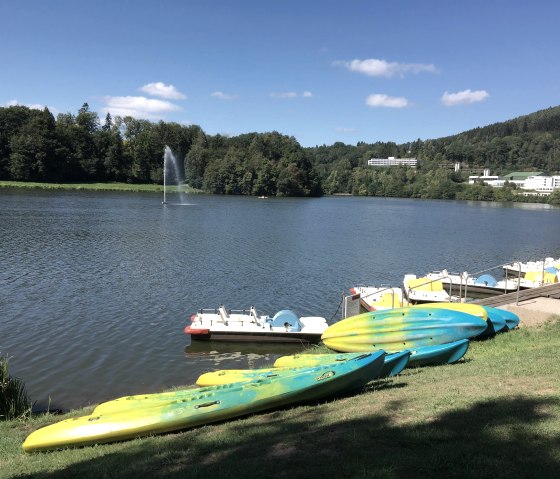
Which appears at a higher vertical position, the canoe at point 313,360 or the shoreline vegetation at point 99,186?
the shoreline vegetation at point 99,186

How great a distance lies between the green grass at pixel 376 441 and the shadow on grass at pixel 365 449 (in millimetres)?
15

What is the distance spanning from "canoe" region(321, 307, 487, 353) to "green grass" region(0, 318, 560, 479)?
155 inches

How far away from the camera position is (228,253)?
44562 mm

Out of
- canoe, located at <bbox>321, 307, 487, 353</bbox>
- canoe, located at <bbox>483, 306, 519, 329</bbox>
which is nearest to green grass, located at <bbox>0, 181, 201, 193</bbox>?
canoe, located at <bbox>321, 307, 487, 353</bbox>

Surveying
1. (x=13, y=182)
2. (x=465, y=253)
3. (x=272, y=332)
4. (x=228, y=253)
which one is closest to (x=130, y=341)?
(x=272, y=332)

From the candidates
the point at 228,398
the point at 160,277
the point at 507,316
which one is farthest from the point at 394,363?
the point at 160,277

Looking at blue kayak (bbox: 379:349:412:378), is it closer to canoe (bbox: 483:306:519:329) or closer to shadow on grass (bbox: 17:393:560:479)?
shadow on grass (bbox: 17:393:560:479)

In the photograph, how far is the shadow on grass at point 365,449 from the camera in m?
6.42

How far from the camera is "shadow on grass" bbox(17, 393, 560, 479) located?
6422mm

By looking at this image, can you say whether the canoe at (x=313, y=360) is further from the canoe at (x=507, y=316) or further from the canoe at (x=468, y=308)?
the canoe at (x=507, y=316)

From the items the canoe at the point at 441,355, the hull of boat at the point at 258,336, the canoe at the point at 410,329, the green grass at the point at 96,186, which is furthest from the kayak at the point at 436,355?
the green grass at the point at 96,186

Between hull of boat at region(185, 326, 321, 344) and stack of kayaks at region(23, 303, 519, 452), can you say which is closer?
stack of kayaks at region(23, 303, 519, 452)

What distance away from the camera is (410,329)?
53.2 feet

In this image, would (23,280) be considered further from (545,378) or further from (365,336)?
(545,378)
